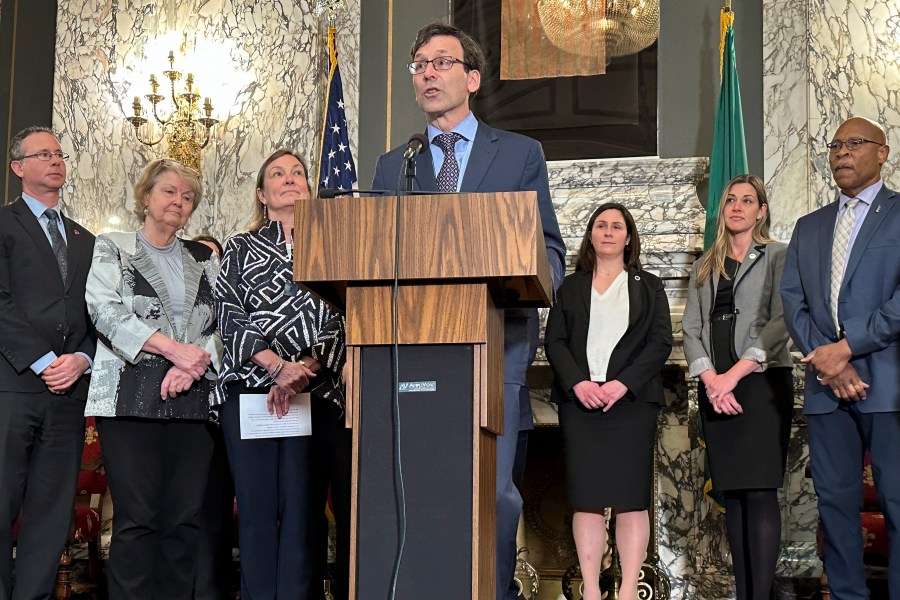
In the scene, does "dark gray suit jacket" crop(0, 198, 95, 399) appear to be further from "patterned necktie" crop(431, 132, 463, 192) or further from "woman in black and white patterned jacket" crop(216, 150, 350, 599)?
"patterned necktie" crop(431, 132, 463, 192)

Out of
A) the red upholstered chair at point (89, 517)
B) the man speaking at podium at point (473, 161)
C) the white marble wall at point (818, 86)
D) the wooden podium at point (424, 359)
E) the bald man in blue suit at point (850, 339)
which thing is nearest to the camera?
the wooden podium at point (424, 359)

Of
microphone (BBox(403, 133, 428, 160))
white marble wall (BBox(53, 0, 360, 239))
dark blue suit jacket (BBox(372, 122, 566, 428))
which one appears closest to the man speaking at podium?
dark blue suit jacket (BBox(372, 122, 566, 428))

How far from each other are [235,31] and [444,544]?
497 cm

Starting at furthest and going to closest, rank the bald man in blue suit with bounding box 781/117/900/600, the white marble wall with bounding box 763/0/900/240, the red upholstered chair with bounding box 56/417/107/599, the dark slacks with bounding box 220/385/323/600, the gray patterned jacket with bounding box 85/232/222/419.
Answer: the white marble wall with bounding box 763/0/900/240, the red upholstered chair with bounding box 56/417/107/599, the gray patterned jacket with bounding box 85/232/222/419, the bald man in blue suit with bounding box 781/117/900/600, the dark slacks with bounding box 220/385/323/600

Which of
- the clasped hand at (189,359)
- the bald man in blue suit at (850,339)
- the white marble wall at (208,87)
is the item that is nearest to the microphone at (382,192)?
the clasped hand at (189,359)

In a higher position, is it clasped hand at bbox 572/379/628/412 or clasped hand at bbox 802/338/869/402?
clasped hand at bbox 802/338/869/402

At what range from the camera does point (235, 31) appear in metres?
6.43

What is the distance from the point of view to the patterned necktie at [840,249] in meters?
3.81

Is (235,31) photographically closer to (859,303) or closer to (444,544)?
(859,303)

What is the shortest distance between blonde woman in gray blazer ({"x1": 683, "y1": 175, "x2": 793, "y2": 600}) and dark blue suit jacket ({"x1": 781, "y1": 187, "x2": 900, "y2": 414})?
248 mm

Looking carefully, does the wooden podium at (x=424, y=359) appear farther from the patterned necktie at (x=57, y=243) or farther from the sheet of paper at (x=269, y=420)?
the patterned necktie at (x=57, y=243)

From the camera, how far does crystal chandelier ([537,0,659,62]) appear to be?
5.75 meters

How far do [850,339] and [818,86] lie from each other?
2162 millimetres

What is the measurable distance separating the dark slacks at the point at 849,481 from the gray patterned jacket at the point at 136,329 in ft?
7.24
